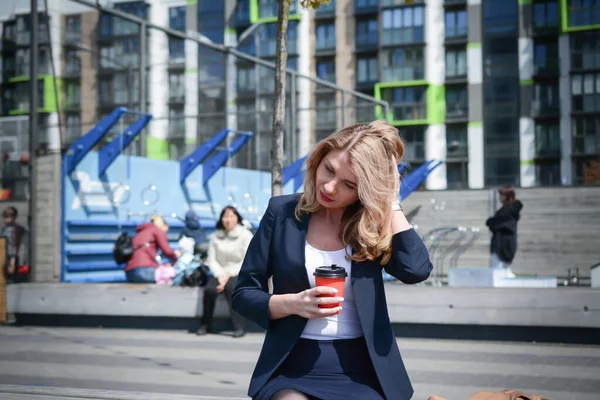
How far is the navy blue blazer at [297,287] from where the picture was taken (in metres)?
2.83

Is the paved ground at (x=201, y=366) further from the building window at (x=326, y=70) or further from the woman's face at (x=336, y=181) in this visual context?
the building window at (x=326, y=70)

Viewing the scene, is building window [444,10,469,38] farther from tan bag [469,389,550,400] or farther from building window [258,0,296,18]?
tan bag [469,389,550,400]

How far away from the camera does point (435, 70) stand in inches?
1578

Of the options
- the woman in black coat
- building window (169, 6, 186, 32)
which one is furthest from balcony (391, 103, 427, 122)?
the woman in black coat

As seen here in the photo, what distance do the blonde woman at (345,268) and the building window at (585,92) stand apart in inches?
1615

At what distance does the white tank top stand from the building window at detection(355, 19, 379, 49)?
38987 millimetres

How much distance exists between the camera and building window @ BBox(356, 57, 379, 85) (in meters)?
43.7

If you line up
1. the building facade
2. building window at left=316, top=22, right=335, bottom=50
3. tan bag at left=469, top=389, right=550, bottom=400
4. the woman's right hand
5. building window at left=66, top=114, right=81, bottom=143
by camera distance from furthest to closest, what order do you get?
building window at left=316, top=22, right=335, bottom=50
the building facade
building window at left=66, top=114, right=81, bottom=143
tan bag at left=469, top=389, right=550, bottom=400
the woman's right hand

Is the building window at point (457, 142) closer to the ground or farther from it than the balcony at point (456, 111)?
closer to the ground

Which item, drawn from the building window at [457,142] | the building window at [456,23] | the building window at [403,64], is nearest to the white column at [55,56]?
the building window at [456,23]

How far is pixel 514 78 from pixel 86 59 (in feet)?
95.4

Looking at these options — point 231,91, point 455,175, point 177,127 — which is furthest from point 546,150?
point 177,127

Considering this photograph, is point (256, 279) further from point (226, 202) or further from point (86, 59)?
point (226, 202)

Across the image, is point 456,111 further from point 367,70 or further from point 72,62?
point 72,62
